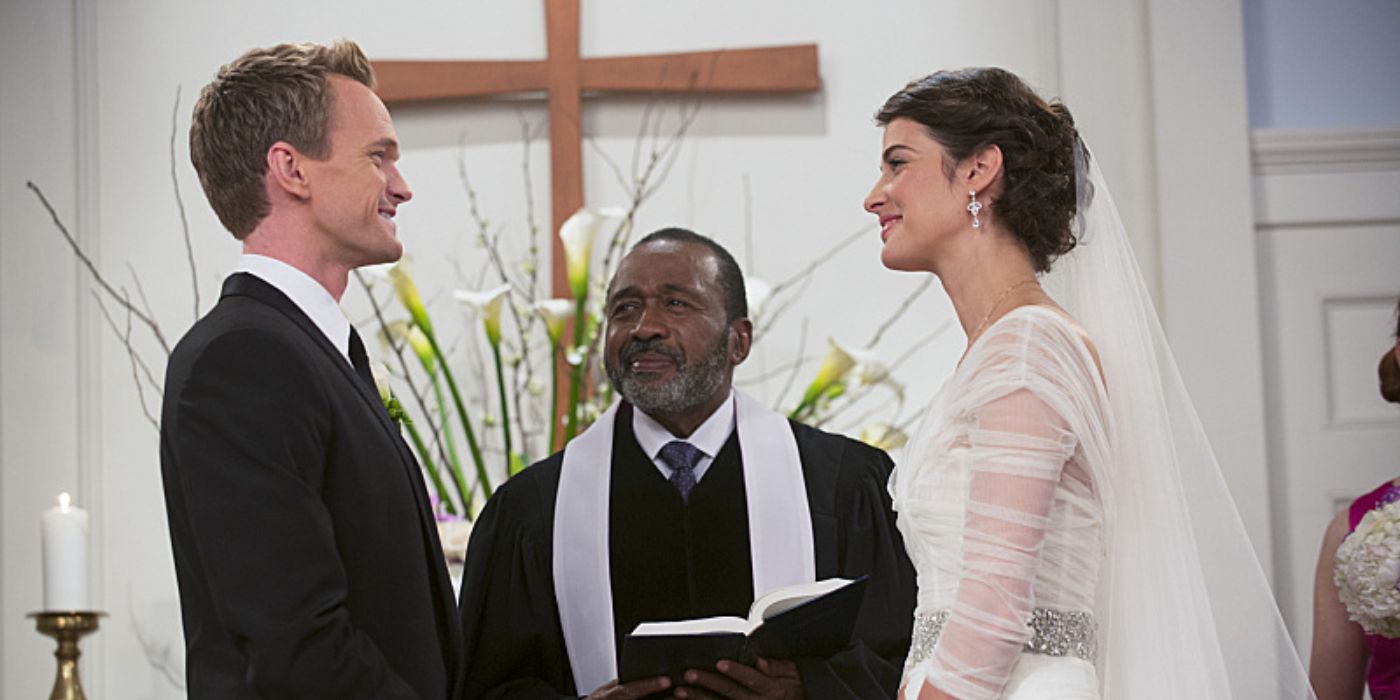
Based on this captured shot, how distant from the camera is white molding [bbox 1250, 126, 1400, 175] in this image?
4742mm

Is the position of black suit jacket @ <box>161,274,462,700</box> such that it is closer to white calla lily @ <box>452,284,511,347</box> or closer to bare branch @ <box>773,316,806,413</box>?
white calla lily @ <box>452,284,511,347</box>

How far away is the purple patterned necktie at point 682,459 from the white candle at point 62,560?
143 centimetres

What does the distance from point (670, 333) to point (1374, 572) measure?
58.5 inches

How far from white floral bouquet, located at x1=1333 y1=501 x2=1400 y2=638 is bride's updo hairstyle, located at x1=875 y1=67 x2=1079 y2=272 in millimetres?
1170

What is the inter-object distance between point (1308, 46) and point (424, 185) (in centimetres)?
273

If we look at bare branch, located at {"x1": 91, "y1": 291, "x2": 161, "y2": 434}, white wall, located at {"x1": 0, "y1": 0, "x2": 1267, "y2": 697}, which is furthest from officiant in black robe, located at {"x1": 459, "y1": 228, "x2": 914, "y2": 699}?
bare branch, located at {"x1": 91, "y1": 291, "x2": 161, "y2": 434}

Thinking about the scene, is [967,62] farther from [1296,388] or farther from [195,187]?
[195,187]

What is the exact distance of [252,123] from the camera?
2.40 m

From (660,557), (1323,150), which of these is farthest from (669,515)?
(1323,150)

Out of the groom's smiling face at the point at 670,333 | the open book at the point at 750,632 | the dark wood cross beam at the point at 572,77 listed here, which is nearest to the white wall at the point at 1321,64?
the dark wood cross beam at the point at 572,77

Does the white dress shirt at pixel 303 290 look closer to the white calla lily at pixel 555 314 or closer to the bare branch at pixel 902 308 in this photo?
the white calla lily at pixel 555 314

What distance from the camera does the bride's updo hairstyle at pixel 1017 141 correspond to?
246 centimetres

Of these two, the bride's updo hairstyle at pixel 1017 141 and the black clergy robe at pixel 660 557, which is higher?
the bride's updo hairstyle at pixel 1017 141

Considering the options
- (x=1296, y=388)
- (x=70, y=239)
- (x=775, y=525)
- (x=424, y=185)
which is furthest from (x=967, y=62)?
(x=70, y=239)
